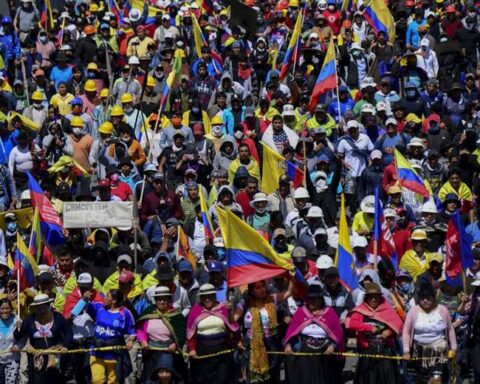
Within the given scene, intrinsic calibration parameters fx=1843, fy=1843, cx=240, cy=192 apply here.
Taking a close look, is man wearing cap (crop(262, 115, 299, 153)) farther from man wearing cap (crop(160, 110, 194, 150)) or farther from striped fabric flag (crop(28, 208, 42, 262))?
striped fabric flag (crop(28, 208, 42, 262))

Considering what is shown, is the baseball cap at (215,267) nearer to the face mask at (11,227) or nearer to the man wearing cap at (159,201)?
the man wearing cap at (159,201)

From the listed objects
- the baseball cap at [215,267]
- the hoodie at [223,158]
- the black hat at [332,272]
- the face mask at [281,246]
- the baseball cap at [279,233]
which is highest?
the hoodie at [223,158]

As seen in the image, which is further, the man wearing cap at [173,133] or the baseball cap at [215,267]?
the man wearing cap at [173,133]

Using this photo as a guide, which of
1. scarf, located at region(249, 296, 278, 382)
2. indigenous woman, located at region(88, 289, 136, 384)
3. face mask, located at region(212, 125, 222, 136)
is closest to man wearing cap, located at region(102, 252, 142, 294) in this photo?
indigenous woman, located at region(88, 289, 136, 384)

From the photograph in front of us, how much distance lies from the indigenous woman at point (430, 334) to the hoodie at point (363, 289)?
57 centimetres

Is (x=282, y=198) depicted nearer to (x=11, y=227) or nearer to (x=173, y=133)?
(x=173, y=133)

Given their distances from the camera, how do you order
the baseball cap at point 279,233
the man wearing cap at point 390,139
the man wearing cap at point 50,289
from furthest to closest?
the man wearing cap at point 390,139, the baseball cap at point 279,233, the man wearing cap at point 50,289

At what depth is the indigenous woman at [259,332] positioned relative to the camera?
2111 centimetres

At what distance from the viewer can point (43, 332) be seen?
21328mm

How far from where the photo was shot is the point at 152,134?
1158 inches

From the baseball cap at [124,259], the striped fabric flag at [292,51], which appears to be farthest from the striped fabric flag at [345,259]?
the striped fabric flag at [292,51]

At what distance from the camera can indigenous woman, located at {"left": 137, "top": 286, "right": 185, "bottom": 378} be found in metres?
21.1

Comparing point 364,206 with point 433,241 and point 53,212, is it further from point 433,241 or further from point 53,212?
point 53,212

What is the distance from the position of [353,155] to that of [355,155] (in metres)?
0.03
